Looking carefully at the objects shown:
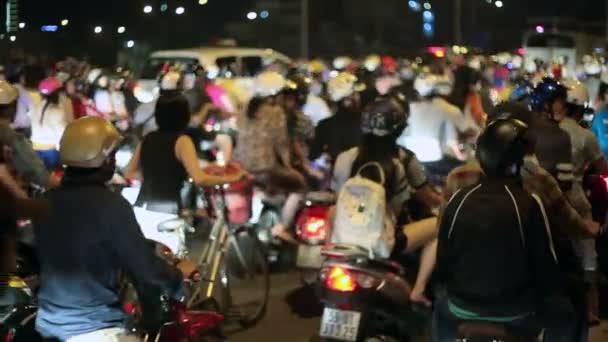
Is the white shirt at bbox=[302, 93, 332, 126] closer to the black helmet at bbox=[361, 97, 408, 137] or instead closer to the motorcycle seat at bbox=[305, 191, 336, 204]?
the motorcycle seat at bbox=[305, 191, 336, 204]

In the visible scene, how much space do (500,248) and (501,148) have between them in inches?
A: 16.9

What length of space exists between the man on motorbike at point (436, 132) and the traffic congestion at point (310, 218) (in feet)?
0.07

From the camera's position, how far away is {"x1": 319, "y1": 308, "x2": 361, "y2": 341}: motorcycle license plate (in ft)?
19.8

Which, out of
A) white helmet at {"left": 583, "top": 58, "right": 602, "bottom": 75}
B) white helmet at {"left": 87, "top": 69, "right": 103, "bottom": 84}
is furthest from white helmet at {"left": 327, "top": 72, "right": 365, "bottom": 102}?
white helmet at {"left": 583, "top": 58, "right": 602, "bottom": 75}

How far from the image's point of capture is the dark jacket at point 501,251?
4.46m

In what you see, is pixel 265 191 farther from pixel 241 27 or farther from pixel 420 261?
pixel 241 27

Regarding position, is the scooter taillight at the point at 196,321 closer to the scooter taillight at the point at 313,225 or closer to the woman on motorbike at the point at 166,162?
the woman on motorbike at the point at 166,162

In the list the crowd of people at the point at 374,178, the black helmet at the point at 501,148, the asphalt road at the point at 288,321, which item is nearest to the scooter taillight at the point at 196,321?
the crowd of people at the point at 374,178

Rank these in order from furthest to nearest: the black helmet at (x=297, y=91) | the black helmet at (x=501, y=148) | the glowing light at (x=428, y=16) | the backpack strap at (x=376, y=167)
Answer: the glowing light at (x=428, y=16) → the black helmet at (x=297, y=91) → the backpack strap at (x=376, y=167) → the black helmet at (x=501, y=148)

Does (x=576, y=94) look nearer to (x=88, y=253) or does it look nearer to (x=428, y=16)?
(x=88, y=253)

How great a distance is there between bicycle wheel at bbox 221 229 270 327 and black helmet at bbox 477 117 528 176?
3.42 m

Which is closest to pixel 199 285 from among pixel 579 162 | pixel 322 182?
pixel 579 162

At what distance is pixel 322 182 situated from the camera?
1098cm

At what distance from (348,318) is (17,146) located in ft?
9.23
